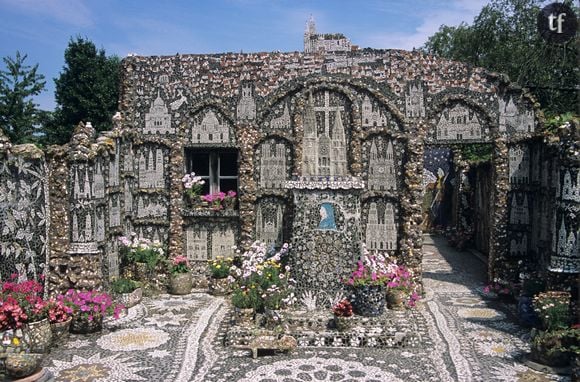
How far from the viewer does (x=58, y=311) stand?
31.8ft

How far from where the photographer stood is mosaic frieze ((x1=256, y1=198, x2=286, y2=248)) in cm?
1370

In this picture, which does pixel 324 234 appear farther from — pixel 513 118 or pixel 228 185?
pixel 513 118

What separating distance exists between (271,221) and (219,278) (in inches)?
71.5

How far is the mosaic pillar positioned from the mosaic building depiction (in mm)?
22

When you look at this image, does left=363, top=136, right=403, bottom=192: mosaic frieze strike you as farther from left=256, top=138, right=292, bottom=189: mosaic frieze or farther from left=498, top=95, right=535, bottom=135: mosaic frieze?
left=498, top=95, right=535, bottom=135: mosaic frieze

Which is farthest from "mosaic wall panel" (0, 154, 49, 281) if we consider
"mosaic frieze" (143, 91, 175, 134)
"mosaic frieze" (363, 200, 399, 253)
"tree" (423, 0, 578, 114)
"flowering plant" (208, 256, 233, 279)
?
"tree" (423, 0, 578, 114)

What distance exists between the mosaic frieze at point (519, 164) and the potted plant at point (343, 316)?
18.1 ft

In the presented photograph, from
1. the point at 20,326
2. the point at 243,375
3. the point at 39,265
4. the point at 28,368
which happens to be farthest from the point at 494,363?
the point at 39,265

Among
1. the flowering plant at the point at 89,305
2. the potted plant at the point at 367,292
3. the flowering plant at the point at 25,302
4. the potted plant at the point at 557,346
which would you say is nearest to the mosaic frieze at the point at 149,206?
the flowering plant at the point at 89,305

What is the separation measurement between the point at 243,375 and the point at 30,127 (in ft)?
46.4

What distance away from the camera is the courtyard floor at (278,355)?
328 inches

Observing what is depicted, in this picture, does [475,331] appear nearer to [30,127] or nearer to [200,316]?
[200,316]

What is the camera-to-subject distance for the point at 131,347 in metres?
9.59

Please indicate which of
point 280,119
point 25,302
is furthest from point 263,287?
point 280,119
